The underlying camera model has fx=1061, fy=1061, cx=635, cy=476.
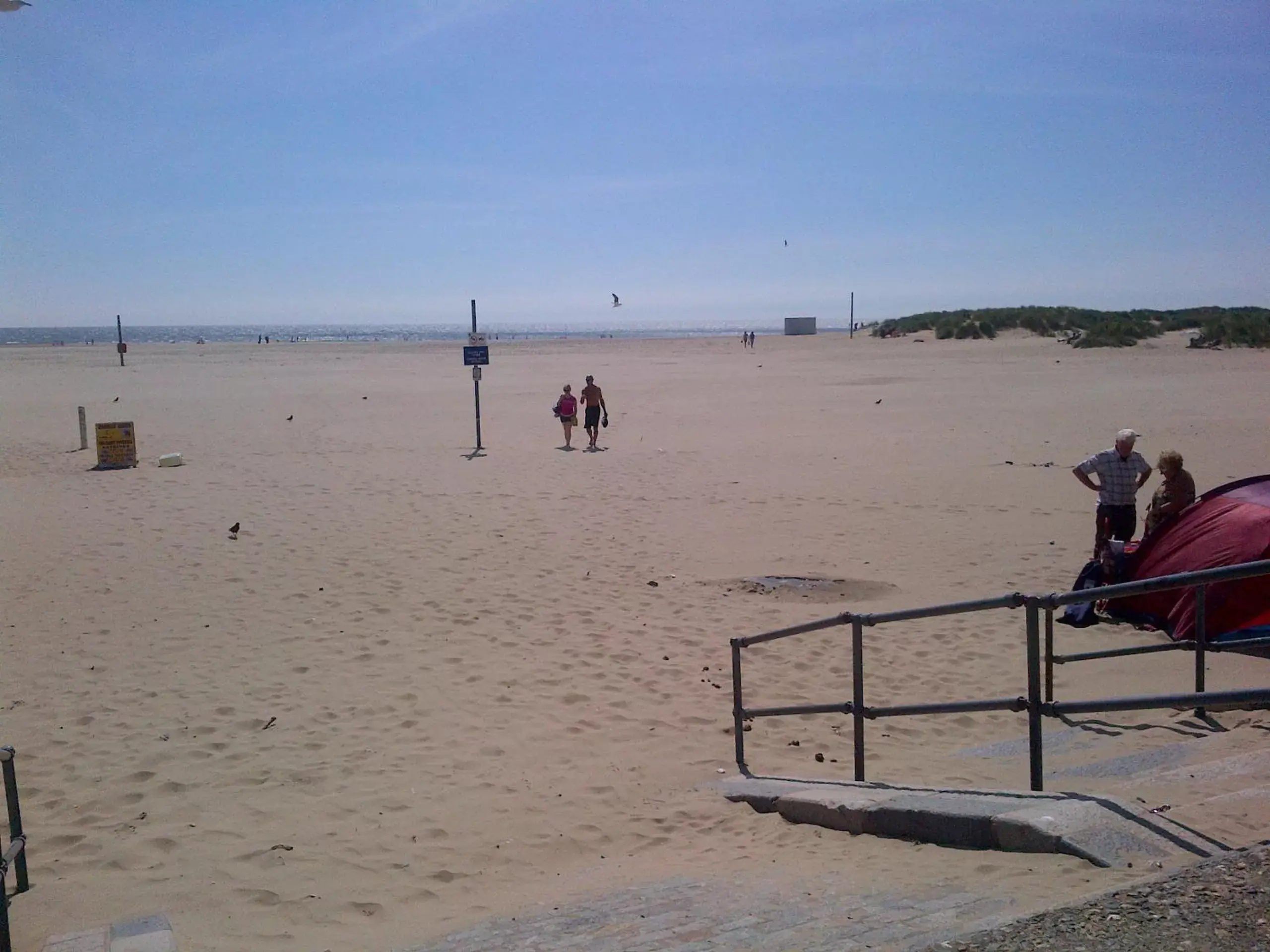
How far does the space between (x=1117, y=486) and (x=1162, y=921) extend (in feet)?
24.7

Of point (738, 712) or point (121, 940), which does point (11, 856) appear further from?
point (738, 712)

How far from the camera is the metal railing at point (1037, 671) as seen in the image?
392 centimetres

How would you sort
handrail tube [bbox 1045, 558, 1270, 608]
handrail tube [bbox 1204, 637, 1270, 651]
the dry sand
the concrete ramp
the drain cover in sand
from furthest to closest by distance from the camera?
the drain cover in sand, handrail tube [bbox 1204, 637, 1270, 651], the dry sand, handrail tube [bbox 1045, 558, 1270, 608], the concrete ramp

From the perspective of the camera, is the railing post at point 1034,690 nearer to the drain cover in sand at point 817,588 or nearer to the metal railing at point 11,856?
the metal railing at point 11,856

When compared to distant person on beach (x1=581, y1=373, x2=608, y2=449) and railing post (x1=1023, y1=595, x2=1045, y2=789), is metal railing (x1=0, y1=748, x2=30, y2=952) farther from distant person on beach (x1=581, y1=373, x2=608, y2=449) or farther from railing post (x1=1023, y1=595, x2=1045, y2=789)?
distant person on beach (x1=581, y1=373, x2=608, y2=449)

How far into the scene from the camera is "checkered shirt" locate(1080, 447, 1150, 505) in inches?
383

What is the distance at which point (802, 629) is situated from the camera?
6.00 metres

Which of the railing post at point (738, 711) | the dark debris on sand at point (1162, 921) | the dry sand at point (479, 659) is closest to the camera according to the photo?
the dark debris on sand at point (1162, 921)

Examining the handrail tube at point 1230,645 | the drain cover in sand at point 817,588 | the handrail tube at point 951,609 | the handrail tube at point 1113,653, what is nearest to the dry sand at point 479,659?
the drain cover in sand at point 817,588

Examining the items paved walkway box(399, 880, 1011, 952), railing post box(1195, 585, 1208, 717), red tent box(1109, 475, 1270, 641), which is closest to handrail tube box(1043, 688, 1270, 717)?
paved walkway box(399, 880, 1011, 952)

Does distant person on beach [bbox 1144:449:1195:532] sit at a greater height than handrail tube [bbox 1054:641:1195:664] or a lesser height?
greater

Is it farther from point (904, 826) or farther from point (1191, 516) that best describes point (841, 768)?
point (1191, 516)

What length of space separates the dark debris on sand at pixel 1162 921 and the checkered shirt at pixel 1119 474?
7055mm

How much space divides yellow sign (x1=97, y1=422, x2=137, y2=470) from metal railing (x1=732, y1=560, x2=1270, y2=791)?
14.7 meters
